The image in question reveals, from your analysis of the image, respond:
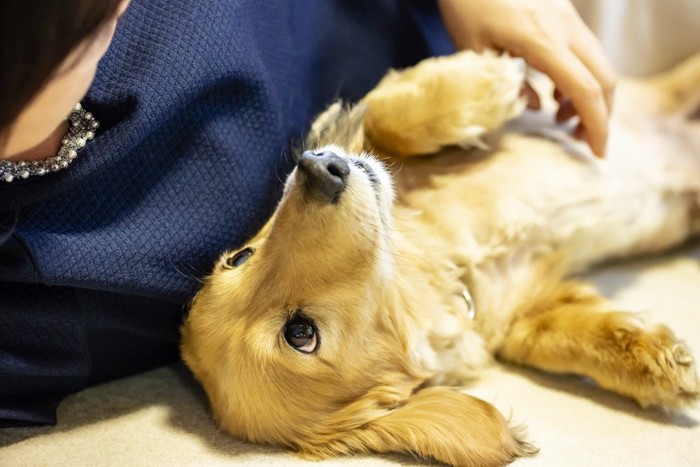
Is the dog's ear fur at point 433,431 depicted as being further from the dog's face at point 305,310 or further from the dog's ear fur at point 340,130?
the dog's ear fur at point 340,130

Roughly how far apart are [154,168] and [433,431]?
78cm

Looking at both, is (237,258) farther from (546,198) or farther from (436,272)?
(546,198)

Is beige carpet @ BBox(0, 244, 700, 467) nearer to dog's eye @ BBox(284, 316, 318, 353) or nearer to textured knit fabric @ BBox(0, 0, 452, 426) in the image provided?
textured knit fabric @ BBox(0, 0, 452, 426)

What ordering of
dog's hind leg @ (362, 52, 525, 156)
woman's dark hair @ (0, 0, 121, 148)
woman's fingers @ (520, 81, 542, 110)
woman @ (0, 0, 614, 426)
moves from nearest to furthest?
woman's dark hair @ (0, 0, 121, 148), woman @ (0, 0, 614, 426), dog's hind leg @ (362, 52, 525, 156), woman's fingers @ (520, 81, 542, 110)

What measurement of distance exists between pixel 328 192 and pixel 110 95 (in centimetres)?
46

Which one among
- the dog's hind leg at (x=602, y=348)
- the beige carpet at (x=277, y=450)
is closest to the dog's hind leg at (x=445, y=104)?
the dog's hind leg at (x=602, y=348)

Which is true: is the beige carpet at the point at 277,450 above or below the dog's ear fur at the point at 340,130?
below

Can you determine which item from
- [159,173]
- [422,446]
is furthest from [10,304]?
[422,446]

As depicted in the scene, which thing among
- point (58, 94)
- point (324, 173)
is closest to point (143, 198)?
point (324, 173)

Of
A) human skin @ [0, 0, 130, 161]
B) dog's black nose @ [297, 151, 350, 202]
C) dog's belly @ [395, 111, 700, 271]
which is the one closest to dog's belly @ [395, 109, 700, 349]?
dog's belly @ [395, 111, 700, 271]

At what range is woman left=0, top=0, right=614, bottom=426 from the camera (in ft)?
4.41

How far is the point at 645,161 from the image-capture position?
2.00 meters

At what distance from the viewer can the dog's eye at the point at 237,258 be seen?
1.59 m

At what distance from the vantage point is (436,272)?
170cm
